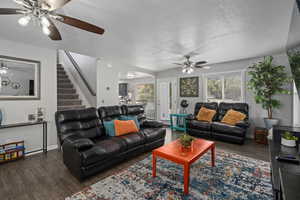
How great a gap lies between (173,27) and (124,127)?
2.16 meters

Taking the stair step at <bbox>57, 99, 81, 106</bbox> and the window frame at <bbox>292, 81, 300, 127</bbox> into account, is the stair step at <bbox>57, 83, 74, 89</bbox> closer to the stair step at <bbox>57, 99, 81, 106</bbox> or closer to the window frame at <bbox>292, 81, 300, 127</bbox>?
the stair step at <bbox>57, 99, 81, 106</bbox>

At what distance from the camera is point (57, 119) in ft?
8.39

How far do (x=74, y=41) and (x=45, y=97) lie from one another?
1.55 meters

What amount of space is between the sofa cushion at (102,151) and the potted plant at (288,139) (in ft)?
8.11

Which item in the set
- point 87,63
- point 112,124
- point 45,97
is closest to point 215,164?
point 112,124

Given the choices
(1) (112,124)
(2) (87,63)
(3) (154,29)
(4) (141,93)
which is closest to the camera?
(3) (154,29)

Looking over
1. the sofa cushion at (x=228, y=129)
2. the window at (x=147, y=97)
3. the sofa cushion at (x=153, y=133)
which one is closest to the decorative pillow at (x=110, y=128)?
the sofa cushion at (x=153, y=133)

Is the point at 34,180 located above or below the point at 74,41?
below

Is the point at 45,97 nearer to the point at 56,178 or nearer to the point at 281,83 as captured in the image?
the point at 56,178

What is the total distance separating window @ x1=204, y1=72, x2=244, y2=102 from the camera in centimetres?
452

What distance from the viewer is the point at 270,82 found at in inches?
141

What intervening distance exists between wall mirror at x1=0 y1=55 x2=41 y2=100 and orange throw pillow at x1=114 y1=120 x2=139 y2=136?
2.05m

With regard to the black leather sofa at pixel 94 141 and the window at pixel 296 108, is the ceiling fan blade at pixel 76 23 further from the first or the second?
the window at pixel 296 108

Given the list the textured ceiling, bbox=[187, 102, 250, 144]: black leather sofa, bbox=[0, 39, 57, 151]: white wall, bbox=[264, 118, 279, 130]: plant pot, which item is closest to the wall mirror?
bbox=[0, 39, 57, 151]: white wall
